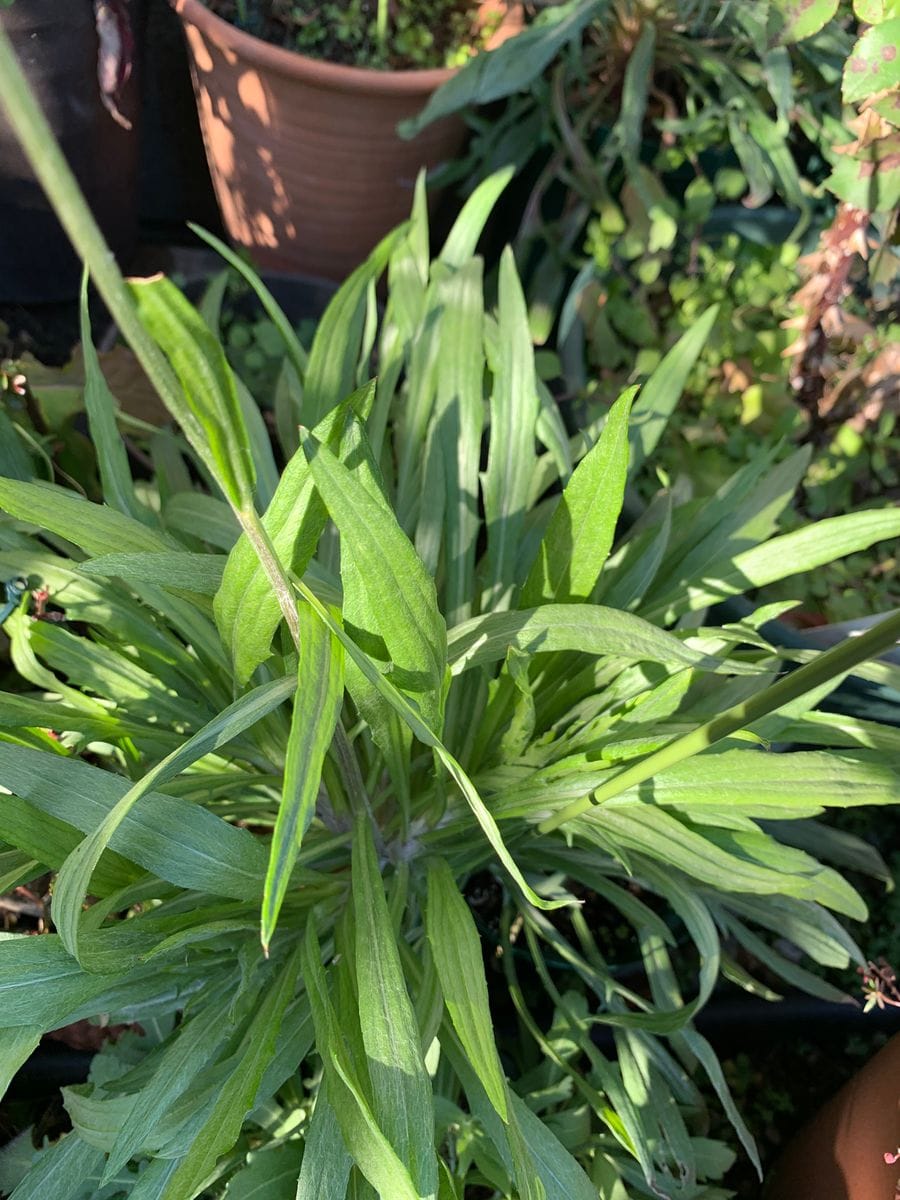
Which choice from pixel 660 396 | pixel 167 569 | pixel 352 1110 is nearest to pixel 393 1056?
pixel 352 1110

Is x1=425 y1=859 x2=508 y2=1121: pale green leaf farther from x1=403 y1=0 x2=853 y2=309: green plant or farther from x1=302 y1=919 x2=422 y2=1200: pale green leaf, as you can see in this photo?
x1=403 y1=0 x2=853 y2=309: green plant

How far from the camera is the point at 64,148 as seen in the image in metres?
1.18

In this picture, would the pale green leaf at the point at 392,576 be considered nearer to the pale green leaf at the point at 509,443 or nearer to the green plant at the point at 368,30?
the pale green leaf at the point at 509,443

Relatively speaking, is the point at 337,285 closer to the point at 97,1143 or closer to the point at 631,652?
the point at 631,652

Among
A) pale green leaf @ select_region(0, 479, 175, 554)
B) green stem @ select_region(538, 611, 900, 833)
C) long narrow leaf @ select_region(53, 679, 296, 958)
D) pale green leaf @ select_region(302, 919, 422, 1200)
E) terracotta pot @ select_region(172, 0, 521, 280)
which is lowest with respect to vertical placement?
pale green leaf @ select_region(302, 919, 422, 1200)

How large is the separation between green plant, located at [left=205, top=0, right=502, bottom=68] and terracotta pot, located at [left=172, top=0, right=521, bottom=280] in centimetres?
7

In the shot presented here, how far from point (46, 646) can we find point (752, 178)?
1.02 m

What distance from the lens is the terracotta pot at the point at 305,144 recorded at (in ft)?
3.89

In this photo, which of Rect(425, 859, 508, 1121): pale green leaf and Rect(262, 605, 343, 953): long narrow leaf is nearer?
Rect(262, 605, 343, 953): long narrow leaf

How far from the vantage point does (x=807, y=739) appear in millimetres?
752

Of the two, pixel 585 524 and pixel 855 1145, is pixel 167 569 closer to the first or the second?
pixel 585 524

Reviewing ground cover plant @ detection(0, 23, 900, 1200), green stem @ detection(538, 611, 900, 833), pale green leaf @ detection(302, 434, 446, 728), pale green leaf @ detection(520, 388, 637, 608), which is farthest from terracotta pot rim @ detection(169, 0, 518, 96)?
green stem @ detection(538, 611, 900, 833)

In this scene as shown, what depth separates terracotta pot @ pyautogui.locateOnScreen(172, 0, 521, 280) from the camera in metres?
1.18

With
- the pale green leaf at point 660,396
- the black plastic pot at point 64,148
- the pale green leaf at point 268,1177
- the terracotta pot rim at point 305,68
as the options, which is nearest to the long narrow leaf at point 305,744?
the pale green leaf at point 268,1177
